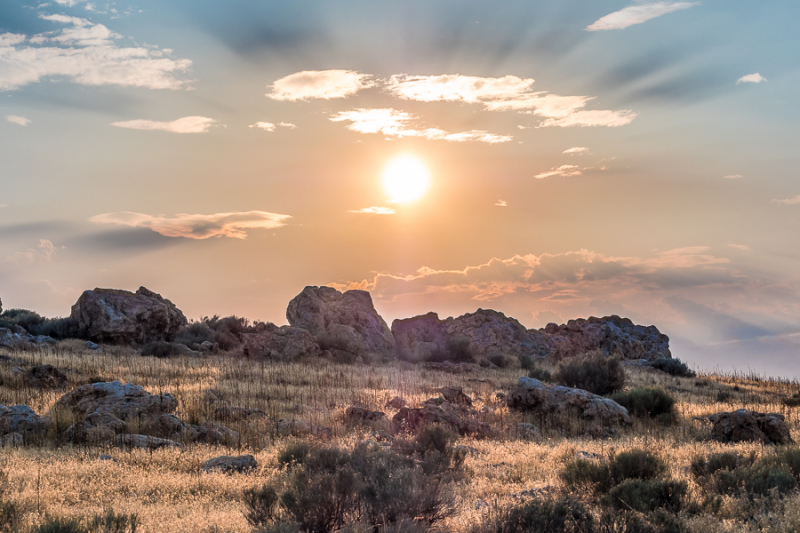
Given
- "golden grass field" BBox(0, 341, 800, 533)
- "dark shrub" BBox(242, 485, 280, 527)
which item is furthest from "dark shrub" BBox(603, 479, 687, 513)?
"dark shrub" BBox(242, 485, 280, 527)

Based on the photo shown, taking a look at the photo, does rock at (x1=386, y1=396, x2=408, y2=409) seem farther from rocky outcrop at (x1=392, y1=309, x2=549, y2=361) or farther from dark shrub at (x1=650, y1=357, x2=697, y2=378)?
dark shrub at (x1=650, y1=357, x2=697, y2=378)

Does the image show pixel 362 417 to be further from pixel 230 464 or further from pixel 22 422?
pixel 22 422

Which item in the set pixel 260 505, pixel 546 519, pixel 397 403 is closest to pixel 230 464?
pixel 260 505

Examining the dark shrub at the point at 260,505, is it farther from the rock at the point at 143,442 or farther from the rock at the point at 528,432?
the rock at the point at 528,432

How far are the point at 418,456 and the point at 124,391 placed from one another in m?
7.38

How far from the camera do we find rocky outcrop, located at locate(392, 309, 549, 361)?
122 feet

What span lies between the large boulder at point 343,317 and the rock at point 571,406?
15.1 metres

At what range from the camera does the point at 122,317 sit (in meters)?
28.4

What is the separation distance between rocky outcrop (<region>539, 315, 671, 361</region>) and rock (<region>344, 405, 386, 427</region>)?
2642cm

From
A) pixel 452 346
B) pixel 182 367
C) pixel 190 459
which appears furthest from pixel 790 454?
pixel 452 346

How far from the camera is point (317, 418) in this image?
→ 13.6 meters

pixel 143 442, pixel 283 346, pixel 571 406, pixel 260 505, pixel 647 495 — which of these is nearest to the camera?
pixel 260 505

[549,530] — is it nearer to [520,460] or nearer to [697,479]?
[697,479]

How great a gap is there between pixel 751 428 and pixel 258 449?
994 centimetres
